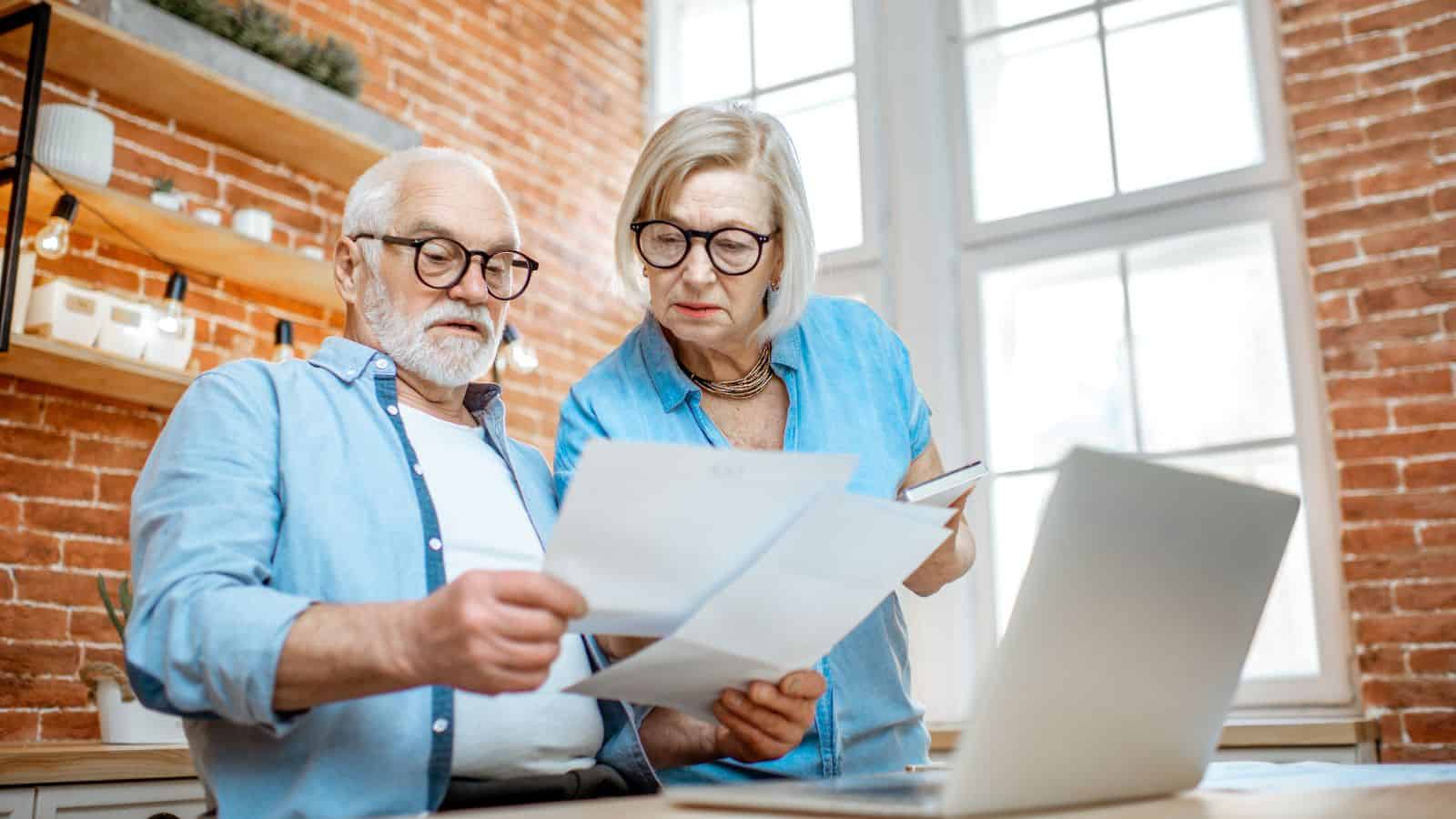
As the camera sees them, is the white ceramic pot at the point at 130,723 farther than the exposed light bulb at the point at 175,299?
No

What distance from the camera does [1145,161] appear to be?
378cm

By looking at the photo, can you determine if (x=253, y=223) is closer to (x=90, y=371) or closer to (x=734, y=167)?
(x=90, y=371)

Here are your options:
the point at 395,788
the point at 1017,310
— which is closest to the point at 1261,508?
the point at 395,788

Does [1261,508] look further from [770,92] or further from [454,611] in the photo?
[770,92]

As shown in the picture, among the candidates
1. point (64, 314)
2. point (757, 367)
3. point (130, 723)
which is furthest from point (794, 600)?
point (64, 314)

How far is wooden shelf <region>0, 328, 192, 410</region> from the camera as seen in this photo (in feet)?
8.00

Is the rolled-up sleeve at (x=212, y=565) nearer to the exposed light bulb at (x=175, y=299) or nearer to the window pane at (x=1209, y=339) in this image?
the exposed light bulb at (x=175, y=299)

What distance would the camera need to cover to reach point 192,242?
2850 mm

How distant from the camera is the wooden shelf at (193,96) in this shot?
8.60 ft

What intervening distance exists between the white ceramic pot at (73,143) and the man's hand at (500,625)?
2.15 meters

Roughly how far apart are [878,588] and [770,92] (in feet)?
12.6

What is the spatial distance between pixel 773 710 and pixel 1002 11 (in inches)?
139

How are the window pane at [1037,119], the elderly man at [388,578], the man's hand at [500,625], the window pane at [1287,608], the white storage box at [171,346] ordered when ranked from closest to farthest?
the man's hand at [500,625]
the elderly man at [388,578]
the white storage box at [171,346]
the window pane at [1287,608]
the window pane at [1037,119]

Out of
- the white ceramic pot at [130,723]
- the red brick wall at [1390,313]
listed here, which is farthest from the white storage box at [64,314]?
the red brick wall at [1390,313]
